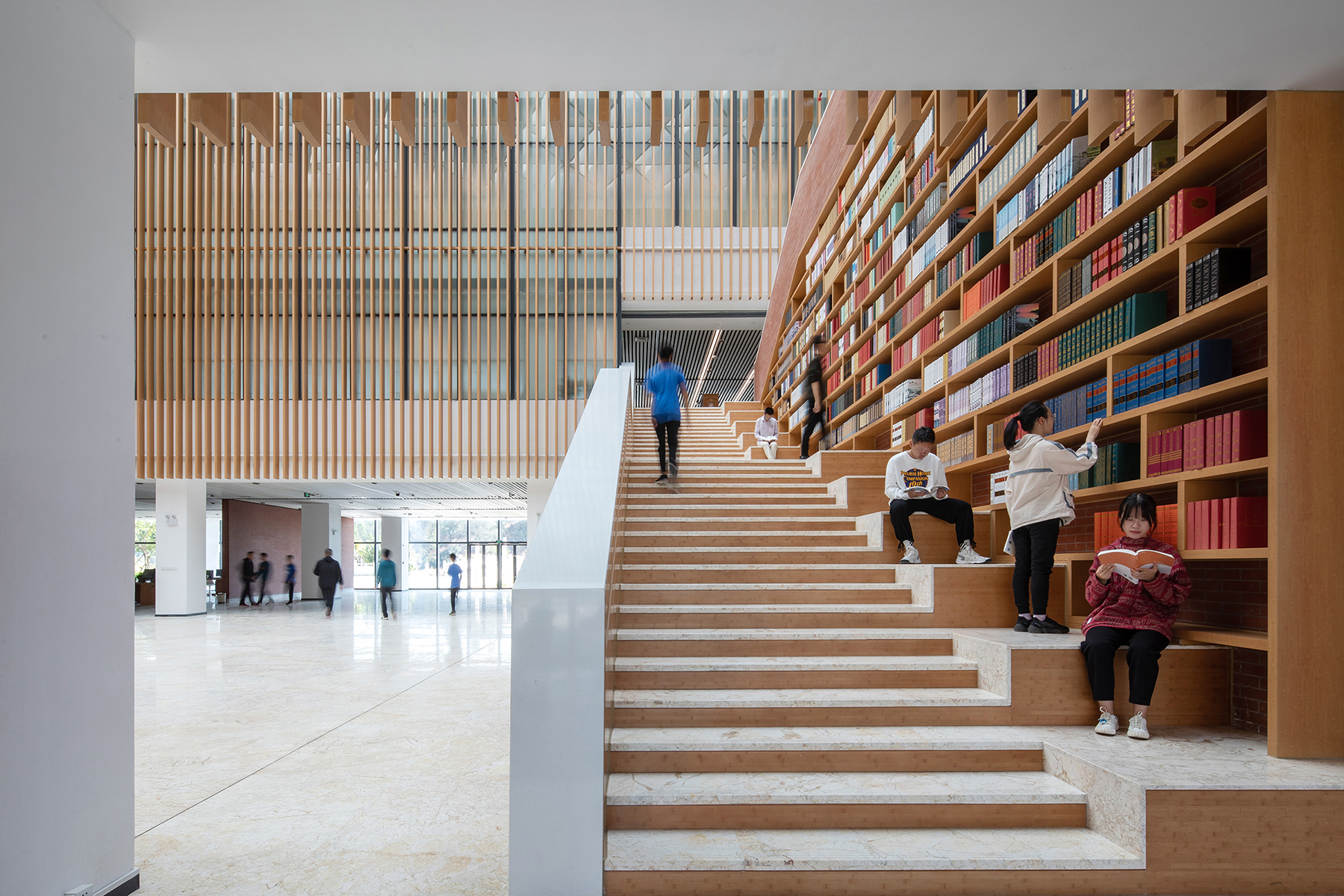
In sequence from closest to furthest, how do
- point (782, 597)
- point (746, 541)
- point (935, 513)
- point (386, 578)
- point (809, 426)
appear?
point (782, 597), point (935, 513), point (746, 541), point (809, 426), point (386, 578)

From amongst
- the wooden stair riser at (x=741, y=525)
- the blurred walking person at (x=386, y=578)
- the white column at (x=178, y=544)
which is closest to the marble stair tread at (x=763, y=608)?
the wooden stair riser at (x=741, y=525)

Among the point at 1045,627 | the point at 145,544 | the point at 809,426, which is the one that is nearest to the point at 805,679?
the point at 1045,627

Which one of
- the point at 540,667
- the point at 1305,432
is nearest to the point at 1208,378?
the point at 1305,432

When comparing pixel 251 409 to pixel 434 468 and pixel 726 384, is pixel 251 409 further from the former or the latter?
pixel 726 384

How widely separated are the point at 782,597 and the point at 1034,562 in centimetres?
124

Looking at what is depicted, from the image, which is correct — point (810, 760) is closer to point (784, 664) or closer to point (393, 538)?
point (784, 664)

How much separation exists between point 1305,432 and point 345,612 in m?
15.4

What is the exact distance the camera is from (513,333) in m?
12.9

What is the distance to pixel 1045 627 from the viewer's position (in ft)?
12.4

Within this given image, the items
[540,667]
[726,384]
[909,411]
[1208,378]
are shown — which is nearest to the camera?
[540,667]

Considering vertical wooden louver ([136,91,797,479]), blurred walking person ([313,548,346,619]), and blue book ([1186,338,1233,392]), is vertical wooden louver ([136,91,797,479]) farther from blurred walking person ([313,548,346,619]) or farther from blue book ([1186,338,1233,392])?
blue book ([1186,338,1233,392])

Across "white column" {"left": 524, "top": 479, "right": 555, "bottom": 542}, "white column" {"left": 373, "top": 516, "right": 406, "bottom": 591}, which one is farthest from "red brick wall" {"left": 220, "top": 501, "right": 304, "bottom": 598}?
"white column" {"left": 524, "top": 479, "right": 555, "bottom": 542}

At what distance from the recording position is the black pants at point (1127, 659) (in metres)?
3.05

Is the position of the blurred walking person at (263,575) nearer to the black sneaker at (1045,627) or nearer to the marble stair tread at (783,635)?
the marble stair tread at (783,635)
